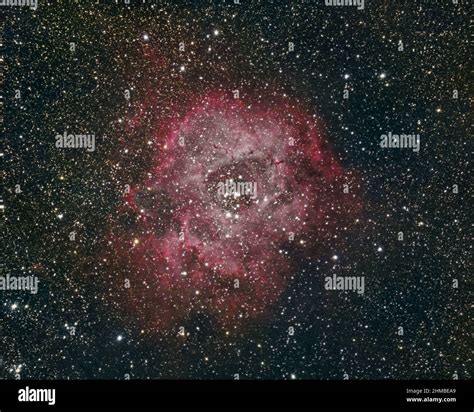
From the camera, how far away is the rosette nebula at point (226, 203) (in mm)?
1566

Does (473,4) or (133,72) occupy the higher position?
(473,4)

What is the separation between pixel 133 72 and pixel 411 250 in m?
1.36

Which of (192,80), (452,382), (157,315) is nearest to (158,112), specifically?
(192,80)

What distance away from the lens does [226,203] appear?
1.57 m

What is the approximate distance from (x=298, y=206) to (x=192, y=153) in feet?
1.57

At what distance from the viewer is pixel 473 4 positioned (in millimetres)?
1598

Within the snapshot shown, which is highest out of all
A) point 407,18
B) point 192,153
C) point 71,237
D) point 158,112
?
point 407,18

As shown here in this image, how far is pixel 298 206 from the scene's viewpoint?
5.19ft

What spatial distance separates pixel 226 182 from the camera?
1.56 meters

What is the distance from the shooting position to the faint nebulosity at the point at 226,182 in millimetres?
1578

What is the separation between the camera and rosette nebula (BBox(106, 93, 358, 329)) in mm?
1566

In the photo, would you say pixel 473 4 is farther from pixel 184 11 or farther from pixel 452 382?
pixel 452 382

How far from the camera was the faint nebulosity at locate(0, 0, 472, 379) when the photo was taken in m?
1.58

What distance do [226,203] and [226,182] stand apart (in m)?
0.08
